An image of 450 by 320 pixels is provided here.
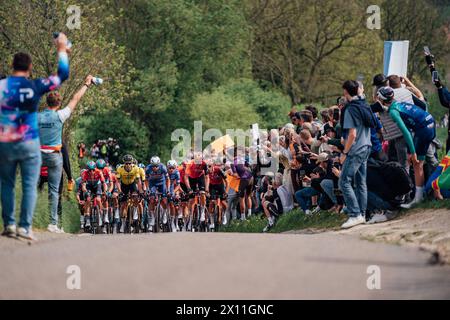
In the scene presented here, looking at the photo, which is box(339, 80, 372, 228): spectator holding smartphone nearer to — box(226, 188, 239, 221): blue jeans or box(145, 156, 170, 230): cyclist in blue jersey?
box(226, 188, 239, 221): blue jeans

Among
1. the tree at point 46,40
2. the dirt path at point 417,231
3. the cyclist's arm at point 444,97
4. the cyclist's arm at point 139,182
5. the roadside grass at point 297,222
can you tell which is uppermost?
the tree at point 46,40

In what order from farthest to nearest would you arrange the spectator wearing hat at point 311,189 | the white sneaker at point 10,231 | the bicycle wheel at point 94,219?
the bicycle wheel at point 94,219 → the spectator wearing hat at point 311,189 → the white sneaker at point 10,231

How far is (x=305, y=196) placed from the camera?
19141 millimetres

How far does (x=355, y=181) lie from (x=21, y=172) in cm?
507

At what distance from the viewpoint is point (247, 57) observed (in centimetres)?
6231

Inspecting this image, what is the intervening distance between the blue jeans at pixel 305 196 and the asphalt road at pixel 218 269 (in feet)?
18.6

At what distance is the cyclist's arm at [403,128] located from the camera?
16250mm

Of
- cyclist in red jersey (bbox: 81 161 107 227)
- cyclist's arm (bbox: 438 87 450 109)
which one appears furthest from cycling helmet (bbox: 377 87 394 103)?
cyclist in red jersey (bbox: 81 161 107 227)

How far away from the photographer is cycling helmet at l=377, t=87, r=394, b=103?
54.1 ft

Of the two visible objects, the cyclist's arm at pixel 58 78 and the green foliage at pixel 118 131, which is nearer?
the cyclist's arm at pixel 58 78

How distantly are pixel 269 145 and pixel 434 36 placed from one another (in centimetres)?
4484

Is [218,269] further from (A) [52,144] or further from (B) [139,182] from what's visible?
(B) [139,182]

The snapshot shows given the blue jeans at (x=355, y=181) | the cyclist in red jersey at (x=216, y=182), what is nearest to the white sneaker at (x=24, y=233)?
the blue jeans at (x=355, y=181)

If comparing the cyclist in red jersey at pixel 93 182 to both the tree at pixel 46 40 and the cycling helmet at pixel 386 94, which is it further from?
the cycling helmet at pixel 386 94
